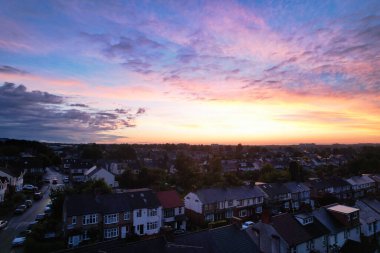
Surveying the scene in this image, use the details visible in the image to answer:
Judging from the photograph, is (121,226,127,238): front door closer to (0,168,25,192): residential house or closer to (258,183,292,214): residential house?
(258,183,292,214): residential house

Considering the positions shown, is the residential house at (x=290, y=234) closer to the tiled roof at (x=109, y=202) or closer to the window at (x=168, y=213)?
the window at (x=168, y=213)

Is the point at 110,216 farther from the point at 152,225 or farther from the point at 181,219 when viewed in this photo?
the point at 181,219

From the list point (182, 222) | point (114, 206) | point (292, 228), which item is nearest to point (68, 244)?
point (114, 206)

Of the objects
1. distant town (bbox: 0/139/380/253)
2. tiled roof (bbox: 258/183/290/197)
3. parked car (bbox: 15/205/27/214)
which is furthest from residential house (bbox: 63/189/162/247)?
tiled roof (bbox: 258/183/290/197)

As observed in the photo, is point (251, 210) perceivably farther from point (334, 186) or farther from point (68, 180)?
point (68, 180)

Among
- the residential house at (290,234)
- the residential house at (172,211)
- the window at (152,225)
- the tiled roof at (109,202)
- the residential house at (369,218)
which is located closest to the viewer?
the residential house at (290,234)

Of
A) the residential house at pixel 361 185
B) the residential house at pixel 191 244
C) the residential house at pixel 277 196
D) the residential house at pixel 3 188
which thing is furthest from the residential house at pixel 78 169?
the residential house at pixel 361 185
